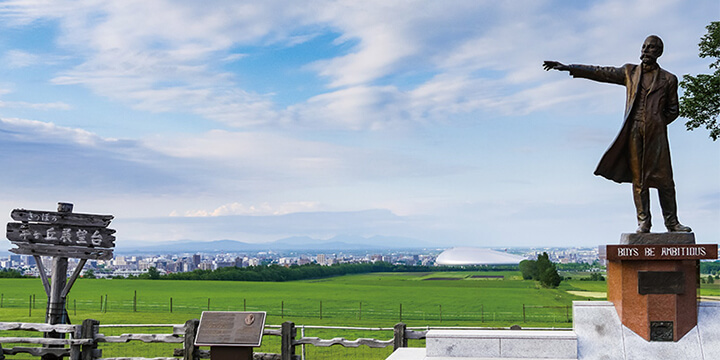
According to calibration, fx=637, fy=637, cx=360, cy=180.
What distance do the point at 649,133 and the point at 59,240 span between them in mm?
12266

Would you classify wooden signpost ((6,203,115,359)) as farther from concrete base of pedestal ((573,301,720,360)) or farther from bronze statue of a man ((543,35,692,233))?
bronze statue of a man ((543,35,692,233))

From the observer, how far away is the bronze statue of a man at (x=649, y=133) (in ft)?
35.6

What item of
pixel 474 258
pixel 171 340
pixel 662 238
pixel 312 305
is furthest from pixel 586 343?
pixel 474 258

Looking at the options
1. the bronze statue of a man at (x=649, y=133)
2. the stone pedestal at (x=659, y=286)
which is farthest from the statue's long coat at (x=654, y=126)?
the stone pedestal at (x=659, y=286)

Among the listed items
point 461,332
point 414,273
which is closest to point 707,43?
point 461,332

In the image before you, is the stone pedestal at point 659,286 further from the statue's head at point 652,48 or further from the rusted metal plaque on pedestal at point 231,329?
the rusted metal plaque on pedestal at point 231,329

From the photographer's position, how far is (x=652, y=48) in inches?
427

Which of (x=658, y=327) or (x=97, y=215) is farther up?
(x=97, y=215)

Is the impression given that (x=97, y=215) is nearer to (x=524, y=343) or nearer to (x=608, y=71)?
(x=524, y=343)

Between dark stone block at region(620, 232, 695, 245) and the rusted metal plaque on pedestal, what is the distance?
251 inches

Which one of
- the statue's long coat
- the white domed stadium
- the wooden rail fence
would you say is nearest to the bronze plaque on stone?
the statue's long coat

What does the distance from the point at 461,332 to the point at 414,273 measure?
92.0 meters

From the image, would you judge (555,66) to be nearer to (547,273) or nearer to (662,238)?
(662,238)

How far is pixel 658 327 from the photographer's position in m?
10.1
